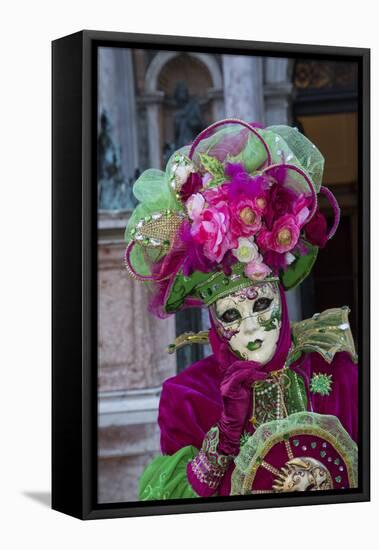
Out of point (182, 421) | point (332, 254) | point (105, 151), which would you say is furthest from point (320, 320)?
point (105, 151)

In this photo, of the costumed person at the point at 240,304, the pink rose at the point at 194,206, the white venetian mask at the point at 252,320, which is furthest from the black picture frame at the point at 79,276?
the white venetian mask at the point at 252,320

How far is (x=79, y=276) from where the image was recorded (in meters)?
6.45

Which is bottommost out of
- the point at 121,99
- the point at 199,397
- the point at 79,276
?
the point at 199,397

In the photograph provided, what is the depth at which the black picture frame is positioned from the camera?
6.43 metres

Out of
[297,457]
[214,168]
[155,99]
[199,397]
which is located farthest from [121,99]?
[297,457]

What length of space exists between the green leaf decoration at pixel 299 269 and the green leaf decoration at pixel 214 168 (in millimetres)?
492

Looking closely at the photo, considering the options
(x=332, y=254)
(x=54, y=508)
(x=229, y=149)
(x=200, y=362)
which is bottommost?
(x=54, y=508)

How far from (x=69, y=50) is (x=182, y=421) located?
1.58 meters

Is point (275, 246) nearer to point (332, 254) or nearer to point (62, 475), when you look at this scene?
point (332, 254)

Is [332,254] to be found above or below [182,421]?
above

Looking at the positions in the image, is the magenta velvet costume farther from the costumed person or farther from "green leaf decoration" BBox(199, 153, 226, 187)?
"green leaf decoration" BBox(199, 153, 226, 187)

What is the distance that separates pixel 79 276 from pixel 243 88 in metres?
1.08

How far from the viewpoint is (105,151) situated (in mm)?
6461

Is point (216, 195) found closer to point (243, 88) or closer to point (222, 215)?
point (222, 215)
